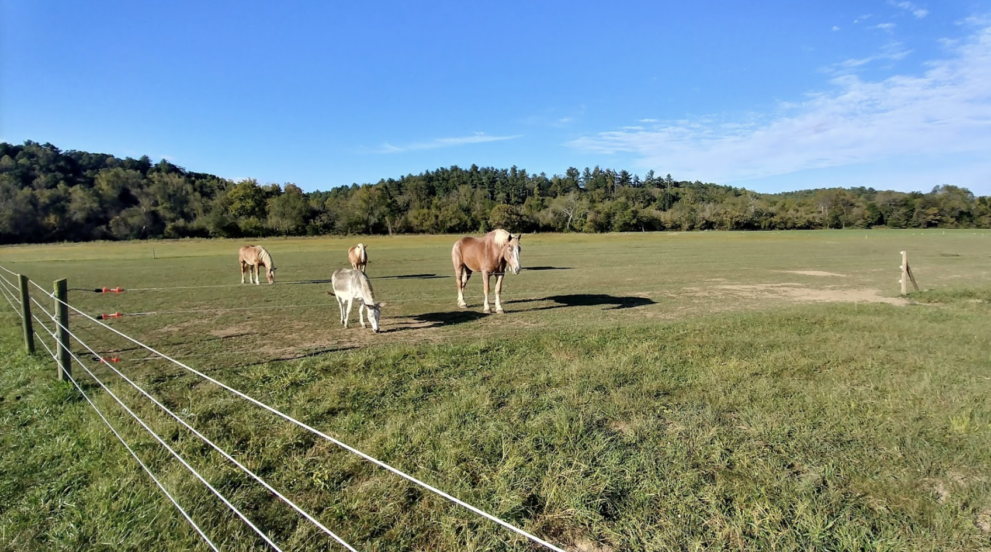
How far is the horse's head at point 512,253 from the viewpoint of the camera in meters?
11.6

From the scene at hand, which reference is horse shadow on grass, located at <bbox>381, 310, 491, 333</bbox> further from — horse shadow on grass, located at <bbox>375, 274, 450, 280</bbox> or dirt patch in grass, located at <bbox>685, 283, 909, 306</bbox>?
horse shadow on grass, located at <bbox>375, 274, 450, 280</bbox>

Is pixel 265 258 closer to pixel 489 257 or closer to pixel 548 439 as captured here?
pixel 489 257

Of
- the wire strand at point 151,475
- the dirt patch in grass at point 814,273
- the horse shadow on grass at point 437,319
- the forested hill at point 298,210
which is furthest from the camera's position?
the forested hill at point 298,210

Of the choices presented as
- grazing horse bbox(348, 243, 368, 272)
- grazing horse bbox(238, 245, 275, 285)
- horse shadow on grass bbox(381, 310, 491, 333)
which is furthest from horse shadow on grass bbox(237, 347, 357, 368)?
grazing horse bbox(238, 245, 275, 285)

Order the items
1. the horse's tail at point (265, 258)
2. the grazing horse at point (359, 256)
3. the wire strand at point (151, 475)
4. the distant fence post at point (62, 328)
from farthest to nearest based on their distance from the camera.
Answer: the horse's tail at point (265, 258) < the grazing horse at point (359, 256) < the distant fence post at point (62, 328) < the wire strand at point (151, 475)

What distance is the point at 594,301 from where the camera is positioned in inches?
572

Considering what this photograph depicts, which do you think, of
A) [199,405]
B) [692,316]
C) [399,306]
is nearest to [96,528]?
[199,405]

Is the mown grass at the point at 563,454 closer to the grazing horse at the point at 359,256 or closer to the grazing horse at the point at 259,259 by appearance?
the grazing horse at the point at 359,256

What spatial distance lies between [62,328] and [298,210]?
90.7 metres

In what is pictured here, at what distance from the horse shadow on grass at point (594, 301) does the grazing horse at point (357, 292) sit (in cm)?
464

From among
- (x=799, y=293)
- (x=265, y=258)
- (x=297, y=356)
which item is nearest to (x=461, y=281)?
(x=297, y=356)

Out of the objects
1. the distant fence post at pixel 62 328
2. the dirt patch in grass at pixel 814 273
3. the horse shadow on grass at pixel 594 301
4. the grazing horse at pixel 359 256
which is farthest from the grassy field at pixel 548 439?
the dirt patch in grass at pixel 814 273

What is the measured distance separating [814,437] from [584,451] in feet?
7.54

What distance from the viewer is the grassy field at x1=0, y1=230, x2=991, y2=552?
3180 millimetres
